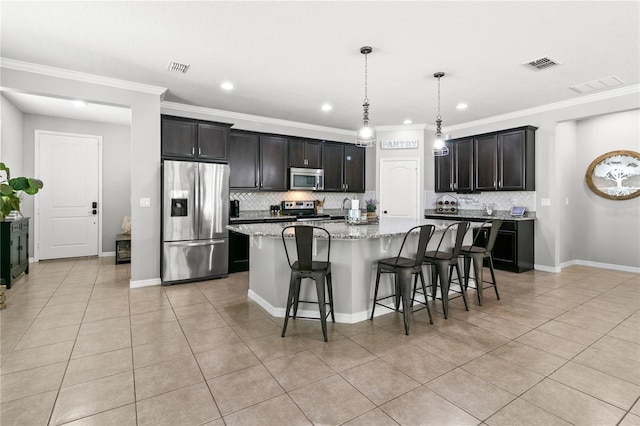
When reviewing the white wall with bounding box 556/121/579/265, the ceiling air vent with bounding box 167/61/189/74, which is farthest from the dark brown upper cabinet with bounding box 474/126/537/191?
the ceiling air vent with bounding box 167/61/189/74

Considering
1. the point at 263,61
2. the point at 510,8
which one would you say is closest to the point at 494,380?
the point at 510,8

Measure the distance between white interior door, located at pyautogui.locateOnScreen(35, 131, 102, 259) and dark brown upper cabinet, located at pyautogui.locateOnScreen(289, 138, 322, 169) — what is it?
398cm

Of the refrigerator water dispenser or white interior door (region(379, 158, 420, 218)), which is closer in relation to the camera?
the refrigerator water dispenser

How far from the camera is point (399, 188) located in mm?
6922

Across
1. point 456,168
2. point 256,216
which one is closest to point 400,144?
point 456,168

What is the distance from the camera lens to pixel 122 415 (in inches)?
72.4

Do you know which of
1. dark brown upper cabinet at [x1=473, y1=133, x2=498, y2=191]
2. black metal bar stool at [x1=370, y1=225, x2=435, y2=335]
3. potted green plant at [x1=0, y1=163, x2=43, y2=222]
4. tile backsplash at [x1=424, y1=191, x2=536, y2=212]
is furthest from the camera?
dark brown upper cabinet at [x1=473, y1=133, x2=498, y2=191]

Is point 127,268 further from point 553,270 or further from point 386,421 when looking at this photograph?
point 553,270

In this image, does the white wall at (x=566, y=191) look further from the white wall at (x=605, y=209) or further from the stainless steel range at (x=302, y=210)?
the stainless steel range at (x=302, y=210)

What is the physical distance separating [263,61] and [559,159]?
16.6 ft

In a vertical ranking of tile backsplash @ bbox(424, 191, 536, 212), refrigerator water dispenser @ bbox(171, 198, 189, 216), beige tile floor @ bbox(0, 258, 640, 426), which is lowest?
beige tile floor @ bbox(0, 258, 640, 426)

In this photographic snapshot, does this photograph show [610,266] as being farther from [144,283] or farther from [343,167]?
[144,283]

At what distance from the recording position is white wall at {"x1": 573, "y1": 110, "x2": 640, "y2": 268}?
5.43 m

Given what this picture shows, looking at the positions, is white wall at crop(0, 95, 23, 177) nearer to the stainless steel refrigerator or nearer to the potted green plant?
the potted green plant
